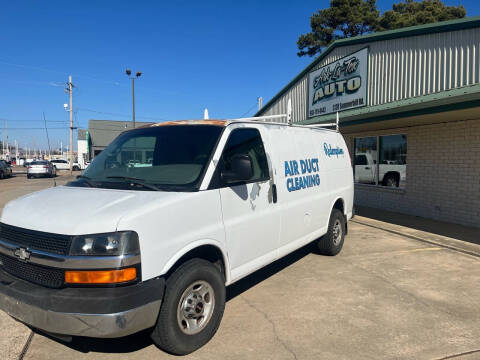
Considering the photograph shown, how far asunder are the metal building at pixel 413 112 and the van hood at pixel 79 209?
19.8 feet

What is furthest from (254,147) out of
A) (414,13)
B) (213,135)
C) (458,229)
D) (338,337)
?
(414,13)

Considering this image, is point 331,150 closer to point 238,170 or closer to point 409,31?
point 238,170

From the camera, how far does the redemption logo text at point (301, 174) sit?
4.73 metres

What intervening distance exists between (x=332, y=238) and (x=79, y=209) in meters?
4.39

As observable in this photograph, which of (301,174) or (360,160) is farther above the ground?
(360,160)

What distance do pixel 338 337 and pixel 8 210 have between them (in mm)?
3380

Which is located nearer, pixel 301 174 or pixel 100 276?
pixel 100 276

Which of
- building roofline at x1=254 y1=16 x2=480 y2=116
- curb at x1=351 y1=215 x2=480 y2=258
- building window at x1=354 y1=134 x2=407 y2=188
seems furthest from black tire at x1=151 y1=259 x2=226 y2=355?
building window at x1=354 y1=134 x2=407 y2=188

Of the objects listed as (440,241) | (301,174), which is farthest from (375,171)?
(301,174)

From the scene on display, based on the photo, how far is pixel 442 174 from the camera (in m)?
9.52

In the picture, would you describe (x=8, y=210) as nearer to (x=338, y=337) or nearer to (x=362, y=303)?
(x=338, y=337)

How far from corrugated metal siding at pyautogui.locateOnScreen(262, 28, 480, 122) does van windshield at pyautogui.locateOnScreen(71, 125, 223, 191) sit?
23.2ft

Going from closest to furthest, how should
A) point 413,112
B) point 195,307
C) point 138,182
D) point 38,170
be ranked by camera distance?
point 195,307 → point 138,182 → point 413,112 → point 38,170

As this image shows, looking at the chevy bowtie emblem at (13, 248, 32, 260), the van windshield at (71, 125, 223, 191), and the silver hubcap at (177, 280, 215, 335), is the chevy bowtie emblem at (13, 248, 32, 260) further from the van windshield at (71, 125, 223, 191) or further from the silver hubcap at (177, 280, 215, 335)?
the silver hubcap at (177, 280, 215, 335)
